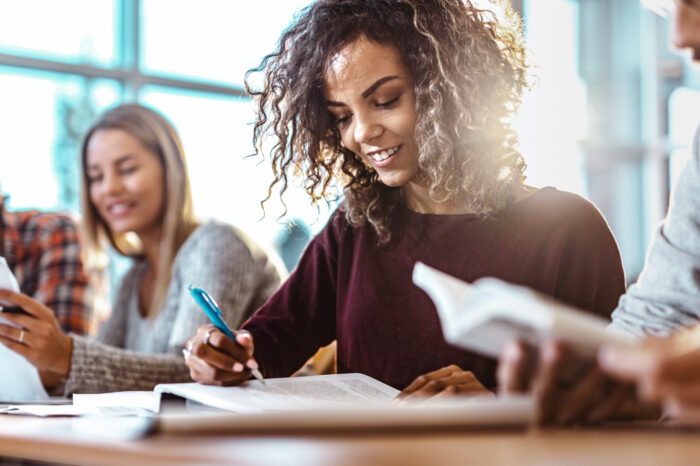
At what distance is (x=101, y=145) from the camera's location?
6.10 feet

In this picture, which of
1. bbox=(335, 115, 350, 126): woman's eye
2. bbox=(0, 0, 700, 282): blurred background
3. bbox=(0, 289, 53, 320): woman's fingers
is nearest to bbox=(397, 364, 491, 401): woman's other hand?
bbox=(335, 115, 350, 126): woman's eye

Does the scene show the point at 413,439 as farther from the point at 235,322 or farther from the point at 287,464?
the point at 235,322

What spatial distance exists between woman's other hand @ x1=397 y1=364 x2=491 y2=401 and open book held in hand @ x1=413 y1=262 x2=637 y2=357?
29 centimetres

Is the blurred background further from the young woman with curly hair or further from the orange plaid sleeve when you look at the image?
the young woman with curly hair

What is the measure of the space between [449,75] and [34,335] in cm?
78

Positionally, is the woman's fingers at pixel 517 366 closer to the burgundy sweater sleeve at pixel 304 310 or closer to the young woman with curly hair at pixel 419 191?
the young woman with curly hair at pixel 419 191

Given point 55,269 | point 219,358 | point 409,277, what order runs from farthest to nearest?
point 55,269 → point 409,277 → point 219,358

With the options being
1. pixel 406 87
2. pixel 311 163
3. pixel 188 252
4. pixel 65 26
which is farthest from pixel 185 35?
pixel 406 87

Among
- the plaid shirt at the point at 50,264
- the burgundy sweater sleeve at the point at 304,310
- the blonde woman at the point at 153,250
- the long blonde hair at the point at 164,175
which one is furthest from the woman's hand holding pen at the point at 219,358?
the plaid shirt at the point at 50,264

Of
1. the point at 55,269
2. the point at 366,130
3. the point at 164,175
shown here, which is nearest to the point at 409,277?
the point at 366,130

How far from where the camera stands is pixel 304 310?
1357mm

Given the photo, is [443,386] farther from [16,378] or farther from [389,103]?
[16,378]

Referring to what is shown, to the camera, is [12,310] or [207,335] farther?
[12,310]

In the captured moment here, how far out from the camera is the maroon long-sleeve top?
3.78 feet
